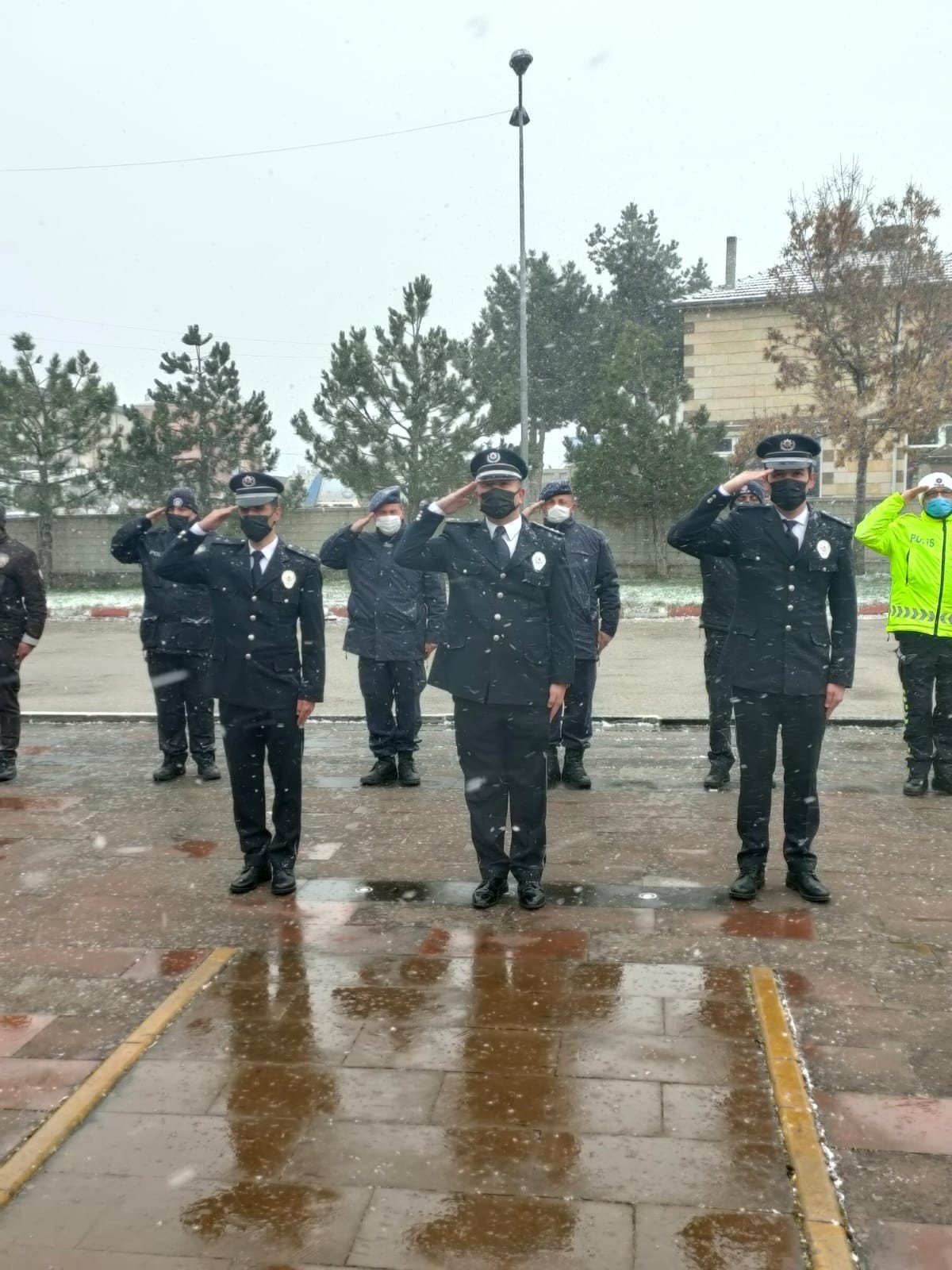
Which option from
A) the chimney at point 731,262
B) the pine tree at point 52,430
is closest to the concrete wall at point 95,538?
the pine tree at point 52,430

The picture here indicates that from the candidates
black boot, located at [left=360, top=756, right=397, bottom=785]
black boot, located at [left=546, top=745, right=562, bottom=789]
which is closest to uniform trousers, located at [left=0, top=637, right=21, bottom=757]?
black boot, located at [left=360, top=756, right=397, bottom=785]

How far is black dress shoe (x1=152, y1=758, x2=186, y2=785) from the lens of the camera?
762 cm

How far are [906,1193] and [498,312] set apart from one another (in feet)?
155

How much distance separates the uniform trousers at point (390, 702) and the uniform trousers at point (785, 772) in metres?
2.76

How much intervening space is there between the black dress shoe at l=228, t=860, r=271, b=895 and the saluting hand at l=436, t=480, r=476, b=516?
6.13 ft

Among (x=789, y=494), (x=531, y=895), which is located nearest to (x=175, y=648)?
(x=531, y=895)

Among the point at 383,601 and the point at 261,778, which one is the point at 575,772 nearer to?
the point at 383,601

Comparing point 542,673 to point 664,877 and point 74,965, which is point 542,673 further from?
point 74,965

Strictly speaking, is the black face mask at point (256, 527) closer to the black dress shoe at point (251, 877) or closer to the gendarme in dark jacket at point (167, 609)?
the black dress shoe at point (251, 877)

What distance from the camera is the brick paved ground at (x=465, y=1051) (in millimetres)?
2760

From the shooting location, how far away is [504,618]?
17.0ft

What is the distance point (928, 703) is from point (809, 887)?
2407 mm

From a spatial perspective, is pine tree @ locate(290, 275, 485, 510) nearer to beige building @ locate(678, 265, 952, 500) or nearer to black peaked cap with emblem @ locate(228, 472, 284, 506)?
beige building @ locate(678, 265, 952, 500)

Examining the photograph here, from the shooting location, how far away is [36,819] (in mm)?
6750
